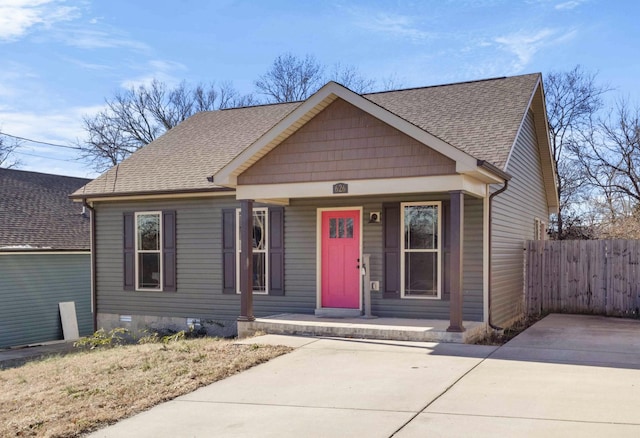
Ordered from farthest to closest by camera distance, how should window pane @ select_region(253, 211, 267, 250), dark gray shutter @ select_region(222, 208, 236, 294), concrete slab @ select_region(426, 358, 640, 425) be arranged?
dark gray shutter @ select_region(222, 208, 236, 294)
window pane @ select_region(253, 211, 267, 250)
concrete slab @ select_region(426, 358, 640, 425)

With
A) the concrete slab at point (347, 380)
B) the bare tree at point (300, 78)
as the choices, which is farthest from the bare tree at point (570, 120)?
the concrete slab at point (347, 380)

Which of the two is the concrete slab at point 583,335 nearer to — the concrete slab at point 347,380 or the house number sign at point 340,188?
the concrete slab at point 347,380

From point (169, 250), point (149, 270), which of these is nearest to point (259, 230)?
point (169, 250)

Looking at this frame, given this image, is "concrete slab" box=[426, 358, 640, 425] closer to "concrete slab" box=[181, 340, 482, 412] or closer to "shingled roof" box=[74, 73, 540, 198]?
"concrete slab" box=[181, 340, 482, 412]

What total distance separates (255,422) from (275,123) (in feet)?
25.7

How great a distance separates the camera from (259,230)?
1274 cm

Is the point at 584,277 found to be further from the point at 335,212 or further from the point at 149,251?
the point at 149,251

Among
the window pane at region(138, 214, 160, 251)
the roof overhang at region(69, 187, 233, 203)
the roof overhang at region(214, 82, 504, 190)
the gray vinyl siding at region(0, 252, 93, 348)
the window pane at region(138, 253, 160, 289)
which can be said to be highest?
the roof overhang at region(214, 82, 504, 190)

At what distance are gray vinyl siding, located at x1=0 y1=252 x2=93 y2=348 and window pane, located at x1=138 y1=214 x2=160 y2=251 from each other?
17.4 ft

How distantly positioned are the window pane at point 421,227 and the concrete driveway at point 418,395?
244cm

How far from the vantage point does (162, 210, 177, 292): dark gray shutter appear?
13.4 m

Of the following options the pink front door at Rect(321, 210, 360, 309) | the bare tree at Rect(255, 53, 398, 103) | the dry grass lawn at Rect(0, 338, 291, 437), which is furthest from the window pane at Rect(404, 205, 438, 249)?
the bare tree at Rect(255, 53, 398, 103)

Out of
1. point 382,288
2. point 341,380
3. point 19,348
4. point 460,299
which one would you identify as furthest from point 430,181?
point 19,348

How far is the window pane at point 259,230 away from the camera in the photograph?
41.6 ft
